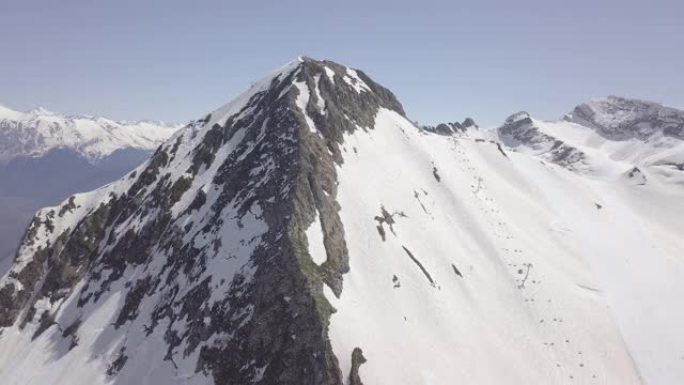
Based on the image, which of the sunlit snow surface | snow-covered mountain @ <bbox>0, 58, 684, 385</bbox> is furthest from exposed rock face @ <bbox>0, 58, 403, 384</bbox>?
the sunlit snow surface

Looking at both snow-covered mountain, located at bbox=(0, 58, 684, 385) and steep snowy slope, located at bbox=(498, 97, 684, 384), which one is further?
steep snowy slope, located at bbox=(498, 97, 684, 384)

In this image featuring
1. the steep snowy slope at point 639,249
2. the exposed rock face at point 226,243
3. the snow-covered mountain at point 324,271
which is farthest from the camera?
the steep snowy slope at point 639,249

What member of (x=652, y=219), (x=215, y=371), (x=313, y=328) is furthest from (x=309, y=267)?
(x=652, y=219)

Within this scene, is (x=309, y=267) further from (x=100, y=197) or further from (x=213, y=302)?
Answer: (x=100, y=197)

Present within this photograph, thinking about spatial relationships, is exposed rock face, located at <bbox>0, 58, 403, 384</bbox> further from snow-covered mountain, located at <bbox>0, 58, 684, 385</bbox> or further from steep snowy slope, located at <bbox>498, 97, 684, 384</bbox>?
steep snowy slope, located at <bbox>498, 97, 684, 384</bbox>

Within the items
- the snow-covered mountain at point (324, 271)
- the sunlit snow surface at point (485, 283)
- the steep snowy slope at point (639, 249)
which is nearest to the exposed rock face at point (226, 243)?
the snow-covered mountain at point (324, 271)

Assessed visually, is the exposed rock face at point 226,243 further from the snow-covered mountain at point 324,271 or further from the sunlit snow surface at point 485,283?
the sunlit snow surface at point 485,283
